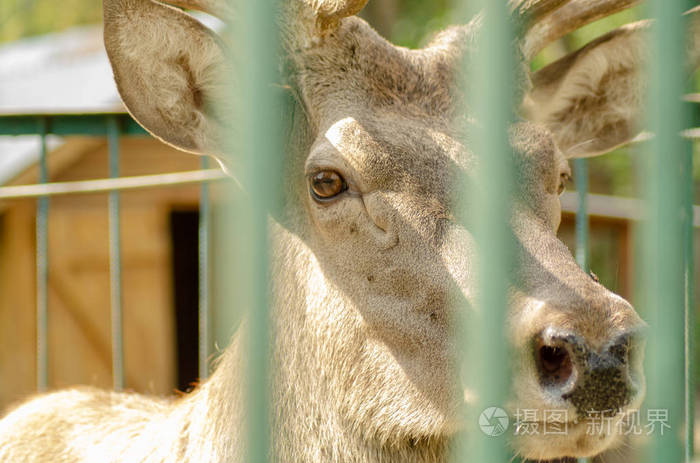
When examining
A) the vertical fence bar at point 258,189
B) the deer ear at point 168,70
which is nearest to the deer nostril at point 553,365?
the vertical fence bar at point 258,189

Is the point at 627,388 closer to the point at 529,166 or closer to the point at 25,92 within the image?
the point at 529,166

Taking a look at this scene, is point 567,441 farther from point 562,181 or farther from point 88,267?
point 88,267

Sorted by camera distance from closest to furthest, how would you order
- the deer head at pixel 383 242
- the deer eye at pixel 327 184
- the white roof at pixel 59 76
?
1. the deer head at pixel 383 242
2. the deer eye at pixel 327 184
3. the white roof at pixel 59 76

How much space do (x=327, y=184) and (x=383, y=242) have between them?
31 cm

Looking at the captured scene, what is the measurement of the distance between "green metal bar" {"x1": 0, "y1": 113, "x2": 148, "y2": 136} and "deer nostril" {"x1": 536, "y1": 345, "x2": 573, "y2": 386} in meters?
3.08

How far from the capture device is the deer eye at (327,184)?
2.93 m

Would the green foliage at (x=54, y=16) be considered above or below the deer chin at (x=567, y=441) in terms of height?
above

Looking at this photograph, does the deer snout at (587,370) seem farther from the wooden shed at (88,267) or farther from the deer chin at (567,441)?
the wooden shed at (88,267)

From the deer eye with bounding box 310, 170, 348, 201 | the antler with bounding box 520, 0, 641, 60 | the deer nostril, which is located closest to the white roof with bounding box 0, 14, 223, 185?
the antler with bounding box 520, 0, 641, 60

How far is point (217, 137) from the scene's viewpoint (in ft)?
10.6

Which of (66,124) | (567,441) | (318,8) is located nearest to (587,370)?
(567,441)

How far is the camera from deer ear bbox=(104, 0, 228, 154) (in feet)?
9.62

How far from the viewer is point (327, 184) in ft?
9.66

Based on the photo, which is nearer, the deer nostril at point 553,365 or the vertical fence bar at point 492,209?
the vertical fence bar at point 492,209
